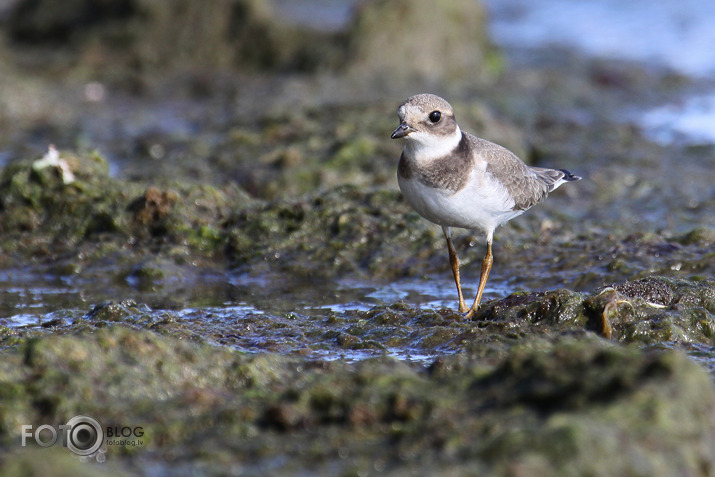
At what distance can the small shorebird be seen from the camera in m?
5.78

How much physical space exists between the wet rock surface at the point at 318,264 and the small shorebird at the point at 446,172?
0.65m

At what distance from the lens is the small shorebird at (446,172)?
19.0 feet

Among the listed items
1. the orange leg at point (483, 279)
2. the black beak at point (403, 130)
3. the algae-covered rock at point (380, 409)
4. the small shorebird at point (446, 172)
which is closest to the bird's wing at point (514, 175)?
the small shorebird at point (446, 172)

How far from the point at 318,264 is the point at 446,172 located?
1.81 metres

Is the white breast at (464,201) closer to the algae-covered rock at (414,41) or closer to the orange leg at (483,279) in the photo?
the orange leg at (483,279)

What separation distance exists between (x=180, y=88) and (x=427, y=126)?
29.6ft

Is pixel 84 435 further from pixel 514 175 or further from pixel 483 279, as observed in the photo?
pixel 514 175

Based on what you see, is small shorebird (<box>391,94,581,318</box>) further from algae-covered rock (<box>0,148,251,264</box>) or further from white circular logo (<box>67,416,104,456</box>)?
white circular logo (<box>67,416,104,456</box>)

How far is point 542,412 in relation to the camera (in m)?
3.18

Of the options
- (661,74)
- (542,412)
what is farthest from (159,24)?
(542,412)

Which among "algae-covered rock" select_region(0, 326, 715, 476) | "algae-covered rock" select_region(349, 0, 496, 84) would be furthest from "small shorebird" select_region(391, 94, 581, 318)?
"algae-covered rock" select_region(349, 0, 496, 84)

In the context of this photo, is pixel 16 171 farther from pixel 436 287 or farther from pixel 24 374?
pixel 24 374

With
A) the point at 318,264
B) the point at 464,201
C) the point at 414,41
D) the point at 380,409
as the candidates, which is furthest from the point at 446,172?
the point at 414,41

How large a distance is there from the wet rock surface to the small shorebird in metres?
0.65
